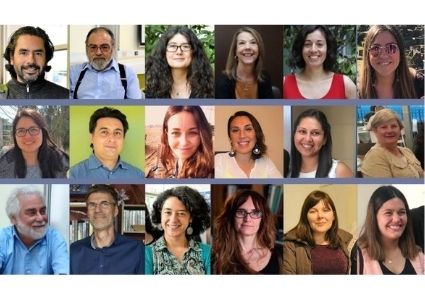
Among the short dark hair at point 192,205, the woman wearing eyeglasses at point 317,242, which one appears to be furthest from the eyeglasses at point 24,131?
the woman wearing eyeglasses at point 317,242

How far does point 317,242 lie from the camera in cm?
469

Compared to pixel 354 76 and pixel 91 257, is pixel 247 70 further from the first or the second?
pixel 91 257

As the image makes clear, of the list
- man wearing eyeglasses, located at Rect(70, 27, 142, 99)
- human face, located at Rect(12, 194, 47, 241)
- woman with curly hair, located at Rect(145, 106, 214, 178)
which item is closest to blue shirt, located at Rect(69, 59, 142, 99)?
man wearing eyeglasses, located at Rect(70, 27, 142, 99)

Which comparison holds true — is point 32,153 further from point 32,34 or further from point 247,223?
point 247,223

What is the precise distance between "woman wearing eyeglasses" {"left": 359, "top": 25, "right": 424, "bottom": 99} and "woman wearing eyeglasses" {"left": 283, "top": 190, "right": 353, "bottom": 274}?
666mm

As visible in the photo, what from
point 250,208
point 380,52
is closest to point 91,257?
Result: point 250,208

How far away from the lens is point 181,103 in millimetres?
4633

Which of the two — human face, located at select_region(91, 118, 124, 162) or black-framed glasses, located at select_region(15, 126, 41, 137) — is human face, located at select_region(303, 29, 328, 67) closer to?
human face, located at select_region(91, 118, 124, 162)

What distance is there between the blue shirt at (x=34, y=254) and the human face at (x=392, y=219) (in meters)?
1.80

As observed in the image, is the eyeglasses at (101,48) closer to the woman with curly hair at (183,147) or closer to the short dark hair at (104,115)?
the short dark hair at (104,115)

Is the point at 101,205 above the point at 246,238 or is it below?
above

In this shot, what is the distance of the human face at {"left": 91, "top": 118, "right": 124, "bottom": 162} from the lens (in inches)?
183

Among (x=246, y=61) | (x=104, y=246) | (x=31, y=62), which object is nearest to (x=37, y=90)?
(x=31, y=62)

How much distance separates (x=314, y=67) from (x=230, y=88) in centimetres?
49
